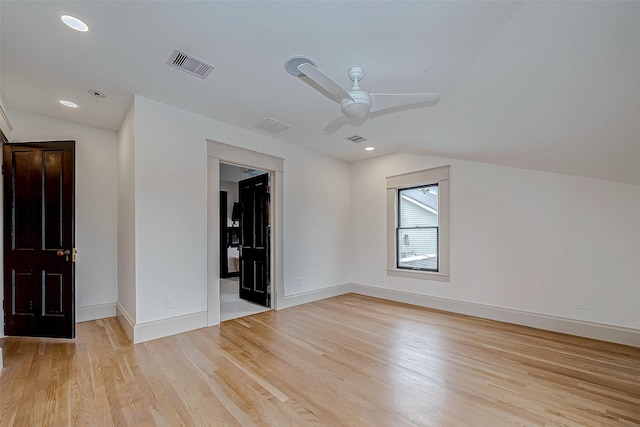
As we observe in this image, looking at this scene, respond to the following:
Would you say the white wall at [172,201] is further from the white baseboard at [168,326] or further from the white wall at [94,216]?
the white wall at [94,216]

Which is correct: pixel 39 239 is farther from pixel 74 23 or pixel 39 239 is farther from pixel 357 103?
pixel 357 103

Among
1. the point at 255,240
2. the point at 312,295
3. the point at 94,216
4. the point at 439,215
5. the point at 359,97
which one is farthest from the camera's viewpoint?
the point at 312,295

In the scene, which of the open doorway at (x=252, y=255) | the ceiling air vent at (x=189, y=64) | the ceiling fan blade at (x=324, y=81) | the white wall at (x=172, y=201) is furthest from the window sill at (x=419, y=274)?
the ceiling air vent at (x=189, y=64)

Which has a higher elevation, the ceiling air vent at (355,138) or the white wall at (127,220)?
the ceiling air vent at (355,138)

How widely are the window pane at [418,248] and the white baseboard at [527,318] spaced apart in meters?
0.53

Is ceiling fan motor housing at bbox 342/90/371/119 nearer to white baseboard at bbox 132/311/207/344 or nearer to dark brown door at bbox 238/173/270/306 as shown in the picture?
dark brown door at bbox 238/173/270/306

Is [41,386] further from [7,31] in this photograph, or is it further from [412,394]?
[412,394]

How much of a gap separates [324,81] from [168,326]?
10.6 feet

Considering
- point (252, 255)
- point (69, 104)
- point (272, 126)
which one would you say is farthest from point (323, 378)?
point (69, 104)

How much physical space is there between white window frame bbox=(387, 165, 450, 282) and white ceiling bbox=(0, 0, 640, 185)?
1197 mm

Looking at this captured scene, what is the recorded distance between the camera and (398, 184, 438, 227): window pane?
4.98m

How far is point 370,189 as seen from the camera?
577 centimetres

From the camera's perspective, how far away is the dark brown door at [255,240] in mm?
4836

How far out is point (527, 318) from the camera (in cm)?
384
